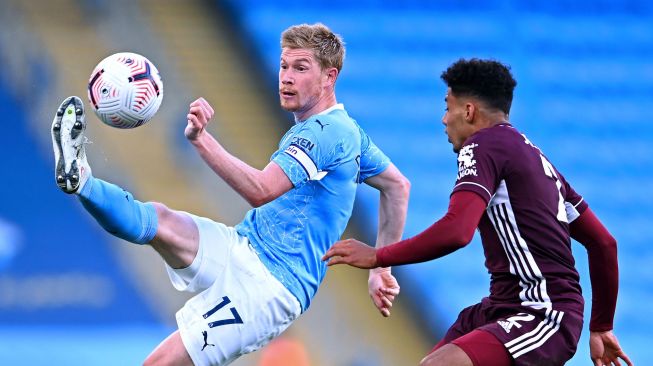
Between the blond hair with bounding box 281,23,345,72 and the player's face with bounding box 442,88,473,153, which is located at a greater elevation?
the blond hair with bounding box 281,23,345,72

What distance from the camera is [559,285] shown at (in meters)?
4.07

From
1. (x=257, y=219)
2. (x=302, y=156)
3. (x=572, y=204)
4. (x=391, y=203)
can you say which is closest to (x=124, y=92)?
(x=302, y=156)

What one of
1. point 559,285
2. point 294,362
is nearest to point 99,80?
point 559,285

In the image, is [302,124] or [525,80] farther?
[525,80]

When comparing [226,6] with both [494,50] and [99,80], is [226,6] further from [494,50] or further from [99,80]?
[99,80]

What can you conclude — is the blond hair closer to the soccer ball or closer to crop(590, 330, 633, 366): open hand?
the soccer ball

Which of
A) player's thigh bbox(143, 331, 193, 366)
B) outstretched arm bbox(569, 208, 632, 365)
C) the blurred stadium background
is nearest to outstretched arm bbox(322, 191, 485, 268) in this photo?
outstretched arm bbox(569, 208, 632, 365)

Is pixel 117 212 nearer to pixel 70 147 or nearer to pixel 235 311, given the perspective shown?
pixel 70 147

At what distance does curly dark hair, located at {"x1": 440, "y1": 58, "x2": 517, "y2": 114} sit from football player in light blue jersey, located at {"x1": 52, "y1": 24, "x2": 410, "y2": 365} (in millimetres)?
744

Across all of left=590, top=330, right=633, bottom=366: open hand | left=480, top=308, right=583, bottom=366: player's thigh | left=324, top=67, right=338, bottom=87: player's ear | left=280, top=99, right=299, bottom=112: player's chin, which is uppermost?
left=324, top=67, right=338, bottom=87: player's ear

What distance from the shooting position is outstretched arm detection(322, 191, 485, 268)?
3.80 meters

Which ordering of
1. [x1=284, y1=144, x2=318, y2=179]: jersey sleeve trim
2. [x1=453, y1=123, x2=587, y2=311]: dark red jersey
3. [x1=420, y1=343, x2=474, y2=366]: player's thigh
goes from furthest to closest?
[x1=284, y1=144, x2=318, y2=179]: jersey sleeve trim, [x1=453, y1=123, x2=587, y2=311]: dark red jersey, [x1=420, y1=343, x2=474, y2=366]: player's thigh

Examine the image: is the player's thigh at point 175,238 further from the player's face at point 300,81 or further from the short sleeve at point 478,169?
the short sleeve at point 478,169

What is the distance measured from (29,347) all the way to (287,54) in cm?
306
